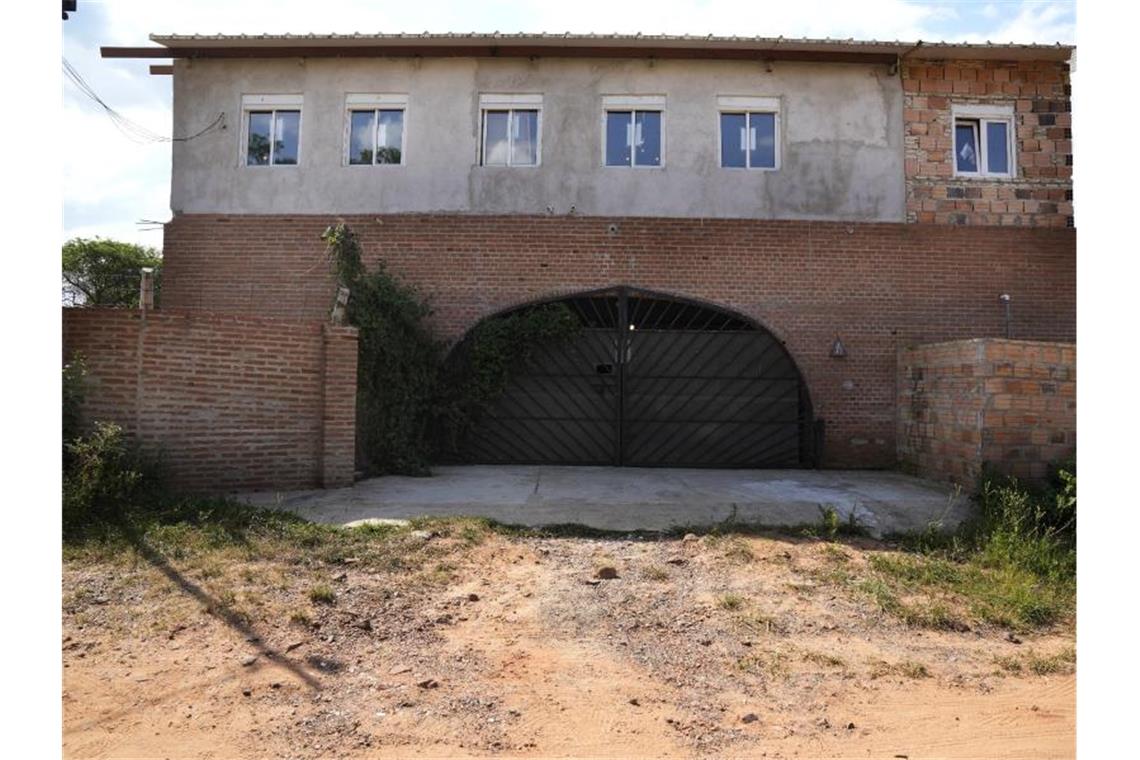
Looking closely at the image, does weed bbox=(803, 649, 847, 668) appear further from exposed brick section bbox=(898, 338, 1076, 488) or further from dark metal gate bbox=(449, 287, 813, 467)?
dark metal gate bbox=(449, 287, 813, 467)

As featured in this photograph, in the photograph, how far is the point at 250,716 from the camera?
325 cm

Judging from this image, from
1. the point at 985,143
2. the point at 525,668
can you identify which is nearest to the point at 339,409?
the point at 525,668

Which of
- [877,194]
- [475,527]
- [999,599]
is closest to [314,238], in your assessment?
[475,527]

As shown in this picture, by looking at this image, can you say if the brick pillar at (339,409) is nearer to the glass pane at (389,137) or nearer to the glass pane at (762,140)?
the glass pane at (389,137)

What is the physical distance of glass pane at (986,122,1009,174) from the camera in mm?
11727

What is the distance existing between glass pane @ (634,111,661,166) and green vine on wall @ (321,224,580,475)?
2.90m

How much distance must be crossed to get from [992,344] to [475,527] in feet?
21.7

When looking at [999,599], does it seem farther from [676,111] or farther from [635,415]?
[676,111]

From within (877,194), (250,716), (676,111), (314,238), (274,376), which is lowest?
(250,716)

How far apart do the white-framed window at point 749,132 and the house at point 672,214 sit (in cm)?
4

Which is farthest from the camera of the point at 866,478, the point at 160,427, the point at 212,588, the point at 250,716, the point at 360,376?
the point at 866,478

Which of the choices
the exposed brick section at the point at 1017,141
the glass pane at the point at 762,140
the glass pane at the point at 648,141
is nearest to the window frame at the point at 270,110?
the glass pane at the point at 648,141

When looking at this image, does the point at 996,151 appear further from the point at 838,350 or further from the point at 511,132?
the point at 511,132

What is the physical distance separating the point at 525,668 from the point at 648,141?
385 inches
